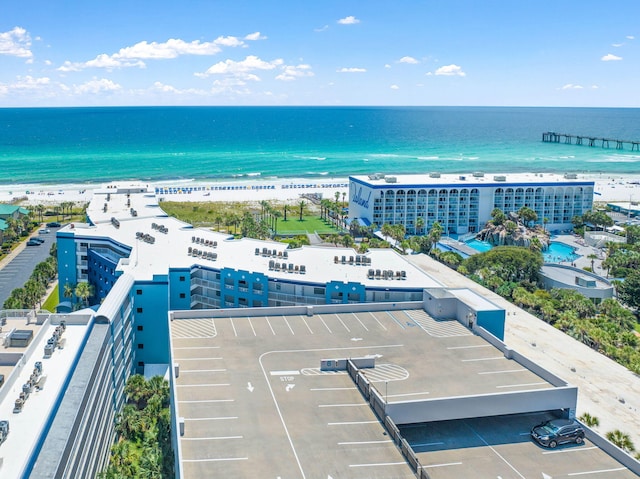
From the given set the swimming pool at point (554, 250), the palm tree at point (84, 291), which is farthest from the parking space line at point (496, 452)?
the swimming pool at point (554, 250)

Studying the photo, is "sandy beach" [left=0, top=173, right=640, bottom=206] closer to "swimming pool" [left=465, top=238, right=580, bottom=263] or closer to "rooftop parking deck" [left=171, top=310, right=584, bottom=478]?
"swimming pool" [left=465, top=238, right=580, bottom=263]

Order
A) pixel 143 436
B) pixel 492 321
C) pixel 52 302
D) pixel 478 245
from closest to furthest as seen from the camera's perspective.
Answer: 1. pixel 143 436
2. pixel 492 321
3. pixel 52 302
4. pixel 478 245

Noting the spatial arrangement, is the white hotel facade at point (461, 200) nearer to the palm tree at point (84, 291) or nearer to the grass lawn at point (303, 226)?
the grass lawn at point (303, 226)

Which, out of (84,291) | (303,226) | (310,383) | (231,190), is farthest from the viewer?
(231,190)

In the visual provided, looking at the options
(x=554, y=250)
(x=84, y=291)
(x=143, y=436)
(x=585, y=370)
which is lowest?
(x=143, y=436)

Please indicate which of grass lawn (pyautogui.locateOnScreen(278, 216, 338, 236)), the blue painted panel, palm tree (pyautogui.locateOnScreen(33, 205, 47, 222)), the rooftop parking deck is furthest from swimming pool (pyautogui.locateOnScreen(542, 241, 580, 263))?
palm tree (pyautogui.locateOnScreen(33, 205, 47, 222))

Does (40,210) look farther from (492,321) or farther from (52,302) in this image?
(492,321)

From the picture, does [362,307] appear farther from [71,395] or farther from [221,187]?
[221,187]

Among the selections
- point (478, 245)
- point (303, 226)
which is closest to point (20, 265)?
point (303, 226)
